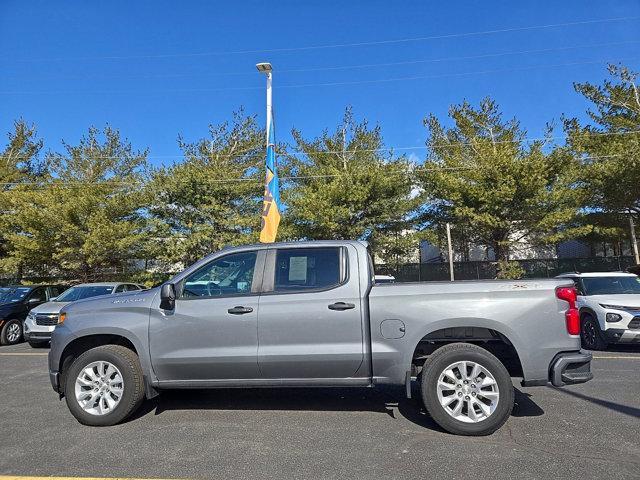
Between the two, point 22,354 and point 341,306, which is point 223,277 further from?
point 22,354

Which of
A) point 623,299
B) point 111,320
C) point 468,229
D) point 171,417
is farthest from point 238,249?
point 468,229

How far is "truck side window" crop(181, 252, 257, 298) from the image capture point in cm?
498

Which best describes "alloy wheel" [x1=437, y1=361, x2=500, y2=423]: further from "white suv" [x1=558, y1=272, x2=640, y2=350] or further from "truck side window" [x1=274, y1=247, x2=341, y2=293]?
"white suv" [x1=558, y1=272, x2=640, y2=350]

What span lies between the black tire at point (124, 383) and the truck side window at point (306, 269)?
1.72m

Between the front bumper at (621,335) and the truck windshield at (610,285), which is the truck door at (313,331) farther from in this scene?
the truck windshield at (610,285)

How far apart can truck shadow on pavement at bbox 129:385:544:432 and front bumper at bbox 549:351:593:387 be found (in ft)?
2.75

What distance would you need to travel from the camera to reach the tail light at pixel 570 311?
14.5 ft

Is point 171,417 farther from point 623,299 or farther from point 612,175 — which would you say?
point 612,175

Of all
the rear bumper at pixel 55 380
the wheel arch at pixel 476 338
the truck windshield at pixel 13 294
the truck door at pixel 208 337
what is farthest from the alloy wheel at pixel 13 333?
the wheel arch at pixel 476 338

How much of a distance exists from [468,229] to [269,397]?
20.2m

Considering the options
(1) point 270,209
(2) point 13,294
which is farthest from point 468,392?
(2) point 13,294

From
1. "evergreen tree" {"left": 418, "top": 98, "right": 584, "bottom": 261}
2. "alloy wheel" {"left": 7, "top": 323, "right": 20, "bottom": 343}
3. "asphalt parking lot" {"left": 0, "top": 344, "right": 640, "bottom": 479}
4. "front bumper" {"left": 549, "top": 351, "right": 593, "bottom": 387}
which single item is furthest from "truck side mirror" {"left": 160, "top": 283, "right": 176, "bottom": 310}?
"evergreen tree" {"left": 418, "top": 98, "right": 584, "bottom": 261}

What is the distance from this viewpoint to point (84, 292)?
12.4 metres

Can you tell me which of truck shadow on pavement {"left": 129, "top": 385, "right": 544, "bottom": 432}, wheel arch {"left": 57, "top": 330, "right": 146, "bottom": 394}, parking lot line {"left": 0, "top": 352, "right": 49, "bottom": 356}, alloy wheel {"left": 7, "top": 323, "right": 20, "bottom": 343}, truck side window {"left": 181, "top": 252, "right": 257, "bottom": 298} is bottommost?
parking lot line {"left": 0, "top": 352, "right": 49, "bottom": 356}
